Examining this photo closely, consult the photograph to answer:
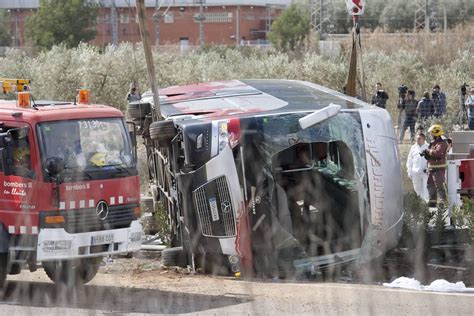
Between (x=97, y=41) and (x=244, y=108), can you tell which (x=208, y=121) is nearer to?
(x=244, y=108)

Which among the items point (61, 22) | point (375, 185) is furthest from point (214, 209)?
point (61, 22)

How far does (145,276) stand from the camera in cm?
1496

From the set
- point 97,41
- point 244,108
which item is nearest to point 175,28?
point 97,41

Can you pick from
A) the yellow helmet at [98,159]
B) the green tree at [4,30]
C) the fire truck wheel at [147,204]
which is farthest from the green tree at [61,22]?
the yellow helmet at [98,159]

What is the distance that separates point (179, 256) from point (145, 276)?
23.4 inches

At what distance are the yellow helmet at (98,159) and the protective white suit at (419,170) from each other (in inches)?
337

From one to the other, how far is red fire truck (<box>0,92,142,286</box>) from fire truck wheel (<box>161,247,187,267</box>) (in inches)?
61.5

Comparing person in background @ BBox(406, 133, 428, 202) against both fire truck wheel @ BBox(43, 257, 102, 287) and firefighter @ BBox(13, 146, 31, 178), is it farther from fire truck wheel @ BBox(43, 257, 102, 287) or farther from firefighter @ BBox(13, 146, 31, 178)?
firefighter @ BBox(13, 146, 31, 178)

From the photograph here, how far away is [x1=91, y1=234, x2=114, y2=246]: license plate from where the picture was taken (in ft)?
42.2

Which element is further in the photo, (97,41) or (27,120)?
(97,41)

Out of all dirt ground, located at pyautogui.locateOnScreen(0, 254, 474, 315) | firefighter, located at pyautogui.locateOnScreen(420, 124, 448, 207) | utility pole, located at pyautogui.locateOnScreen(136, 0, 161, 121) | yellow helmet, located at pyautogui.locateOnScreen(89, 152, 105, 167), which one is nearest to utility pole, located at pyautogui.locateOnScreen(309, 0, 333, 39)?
firefighter, located at pyautogui.locateOnScreen(420, 124, 448, 207)

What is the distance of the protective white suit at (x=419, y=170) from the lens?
19859 millimetres

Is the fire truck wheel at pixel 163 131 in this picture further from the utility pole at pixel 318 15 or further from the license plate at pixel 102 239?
the utility pole at pixel 318 15

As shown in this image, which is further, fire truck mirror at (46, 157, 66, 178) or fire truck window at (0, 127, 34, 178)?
fire truck window at (0, 127, 34, 178)
